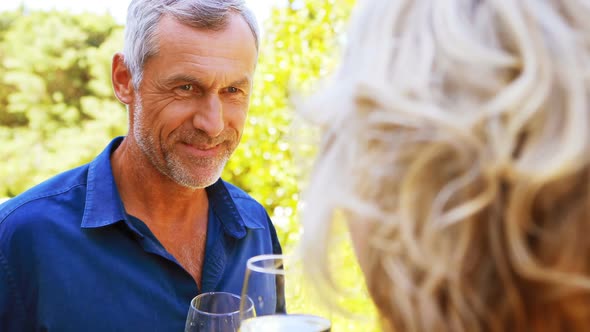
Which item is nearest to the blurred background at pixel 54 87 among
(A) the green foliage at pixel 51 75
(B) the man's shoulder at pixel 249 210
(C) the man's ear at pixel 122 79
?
(A) the green foliage at pixel 51 75

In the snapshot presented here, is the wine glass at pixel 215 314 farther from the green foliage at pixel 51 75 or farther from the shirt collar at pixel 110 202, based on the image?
the green foliage at pixel 51 75

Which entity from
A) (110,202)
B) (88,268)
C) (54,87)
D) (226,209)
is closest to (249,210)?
(226,209)

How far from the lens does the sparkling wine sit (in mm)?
1375

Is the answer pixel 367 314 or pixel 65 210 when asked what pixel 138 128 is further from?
pixel 367 314

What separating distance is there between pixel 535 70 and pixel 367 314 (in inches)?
21.7

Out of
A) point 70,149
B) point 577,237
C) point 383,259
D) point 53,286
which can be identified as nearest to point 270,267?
point 383,259

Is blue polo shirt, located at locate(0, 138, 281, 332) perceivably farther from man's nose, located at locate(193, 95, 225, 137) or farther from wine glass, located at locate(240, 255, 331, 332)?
wine glass, located at locate(240, 255, 331, 332)

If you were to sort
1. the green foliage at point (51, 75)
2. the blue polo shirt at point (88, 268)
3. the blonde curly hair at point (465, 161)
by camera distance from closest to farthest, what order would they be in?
the blonde curly hair at point (465, 161) → the blue polo shirt at point (88, 268) → the green foliage at point (51, 75)

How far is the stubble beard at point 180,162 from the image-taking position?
2.77 metres

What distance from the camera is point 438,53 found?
0.83 meters

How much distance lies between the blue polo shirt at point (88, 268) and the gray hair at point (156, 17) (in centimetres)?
55

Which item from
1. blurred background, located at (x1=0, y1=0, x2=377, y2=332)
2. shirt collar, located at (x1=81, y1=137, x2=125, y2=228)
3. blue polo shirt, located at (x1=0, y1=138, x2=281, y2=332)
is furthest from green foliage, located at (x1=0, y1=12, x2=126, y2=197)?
blue polo shirt, located at (x1=0, y1=138, x2=281, y2=332)

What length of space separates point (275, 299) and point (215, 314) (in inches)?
12.7

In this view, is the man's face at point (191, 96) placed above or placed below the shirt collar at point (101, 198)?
above
